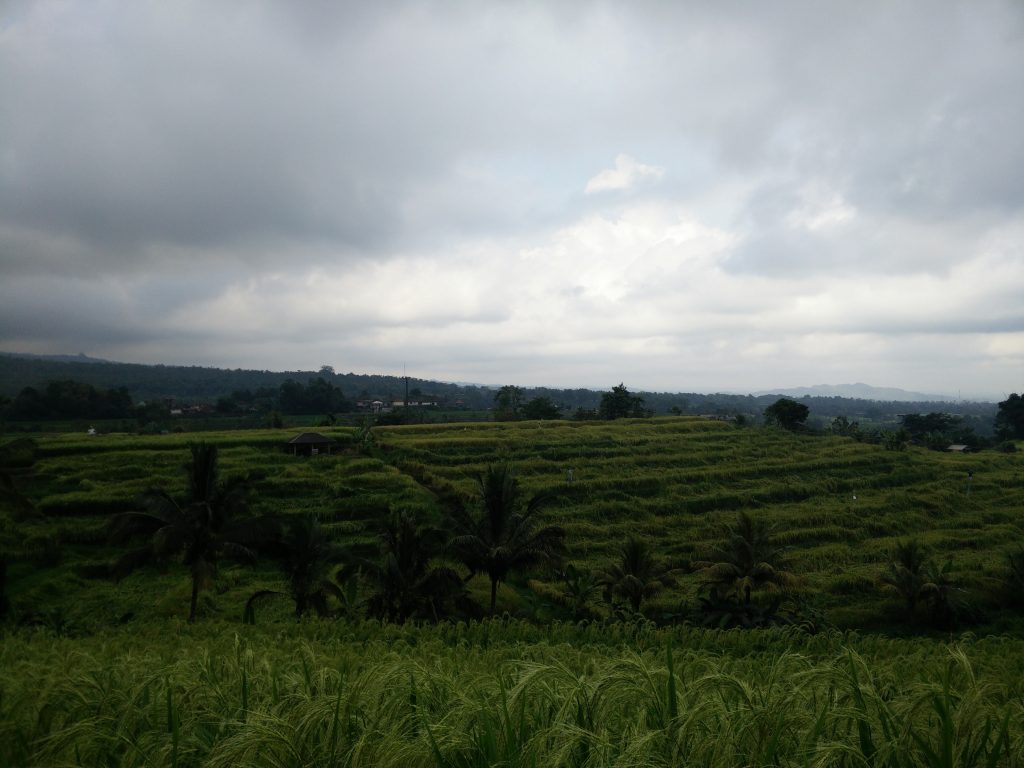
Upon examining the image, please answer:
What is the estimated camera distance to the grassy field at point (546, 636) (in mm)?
3066

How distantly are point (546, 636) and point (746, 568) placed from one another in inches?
385

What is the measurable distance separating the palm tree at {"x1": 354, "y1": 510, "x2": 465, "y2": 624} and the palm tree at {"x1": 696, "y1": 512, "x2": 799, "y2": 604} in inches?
352

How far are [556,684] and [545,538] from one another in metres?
13.8

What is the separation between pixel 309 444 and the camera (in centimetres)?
3903

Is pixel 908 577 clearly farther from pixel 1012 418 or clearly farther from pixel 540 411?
pixel 1012 418

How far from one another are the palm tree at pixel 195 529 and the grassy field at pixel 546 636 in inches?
67.5

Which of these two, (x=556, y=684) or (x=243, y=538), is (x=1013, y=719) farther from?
(x=243, y=538)

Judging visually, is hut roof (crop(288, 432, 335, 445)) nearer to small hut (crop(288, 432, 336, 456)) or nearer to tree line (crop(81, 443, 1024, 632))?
small hut (crop(288, 432, 336, 456))

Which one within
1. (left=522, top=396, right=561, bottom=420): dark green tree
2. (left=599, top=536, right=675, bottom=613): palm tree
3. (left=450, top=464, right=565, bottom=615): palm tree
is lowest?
(left=599, top=536, right=675, bottom=613): palm tree

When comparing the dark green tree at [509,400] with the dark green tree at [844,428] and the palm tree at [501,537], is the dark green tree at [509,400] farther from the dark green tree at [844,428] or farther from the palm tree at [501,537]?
the palm tree at [501,537]

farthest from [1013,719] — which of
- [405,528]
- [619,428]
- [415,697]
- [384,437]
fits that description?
[619,428]

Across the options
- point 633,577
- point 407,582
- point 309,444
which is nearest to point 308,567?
point 407,582

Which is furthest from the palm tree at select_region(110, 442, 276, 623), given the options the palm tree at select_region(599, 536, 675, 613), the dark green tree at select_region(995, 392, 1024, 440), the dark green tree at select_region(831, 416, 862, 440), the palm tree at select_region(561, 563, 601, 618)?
the dark green tree at select_region(995, 392, 1024, 440)

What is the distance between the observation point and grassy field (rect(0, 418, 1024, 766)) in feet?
10.1
